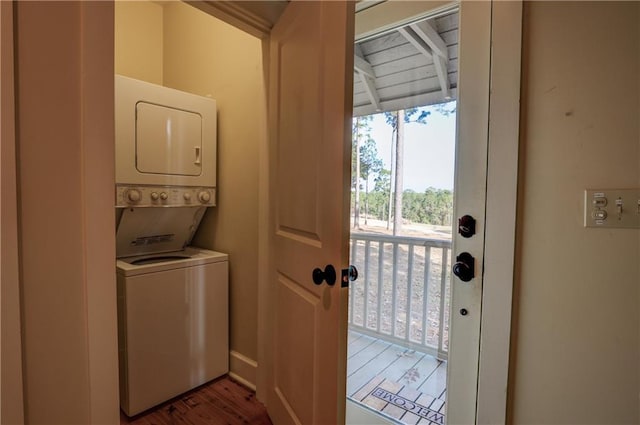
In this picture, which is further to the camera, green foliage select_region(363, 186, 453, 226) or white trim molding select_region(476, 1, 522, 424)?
green foliage select_region(363, 186, 453, 226)

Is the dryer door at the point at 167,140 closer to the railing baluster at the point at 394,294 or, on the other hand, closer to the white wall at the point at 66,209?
the white wall at the point at 66,209

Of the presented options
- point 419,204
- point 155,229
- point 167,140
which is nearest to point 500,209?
A: point 419,204

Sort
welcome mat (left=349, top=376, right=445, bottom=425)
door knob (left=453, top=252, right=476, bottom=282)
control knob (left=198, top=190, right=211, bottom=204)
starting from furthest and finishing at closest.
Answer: control knob (left=198, top=190, right=211, bottom=204)
welcome mat (left=349, top=376, right=445, bottom=425)
door knob (left=453, top=252, right=476, bottom=282)

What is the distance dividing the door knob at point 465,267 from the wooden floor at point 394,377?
1.61ft

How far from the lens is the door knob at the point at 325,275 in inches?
40.4

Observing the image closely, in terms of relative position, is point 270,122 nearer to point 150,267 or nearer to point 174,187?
point 174,187

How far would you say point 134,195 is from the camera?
1.72m

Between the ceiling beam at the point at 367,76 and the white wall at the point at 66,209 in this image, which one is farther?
the ceiling beam at the point at 367,76

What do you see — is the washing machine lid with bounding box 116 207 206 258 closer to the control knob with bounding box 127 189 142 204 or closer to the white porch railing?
the control knob with bounding box 127 189 142 204

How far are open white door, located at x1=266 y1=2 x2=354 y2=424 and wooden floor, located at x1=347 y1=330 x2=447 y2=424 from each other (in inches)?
19.3

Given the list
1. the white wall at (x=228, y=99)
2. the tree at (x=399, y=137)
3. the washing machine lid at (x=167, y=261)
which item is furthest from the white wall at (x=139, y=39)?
the tree at (x=399, y=137)

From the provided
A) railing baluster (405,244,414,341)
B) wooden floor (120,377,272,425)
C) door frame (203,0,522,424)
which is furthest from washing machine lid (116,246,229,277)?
door frame (203,0,522,424)

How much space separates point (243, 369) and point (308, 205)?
133 centimetres

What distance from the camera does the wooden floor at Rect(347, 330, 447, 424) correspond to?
143 centimetres
